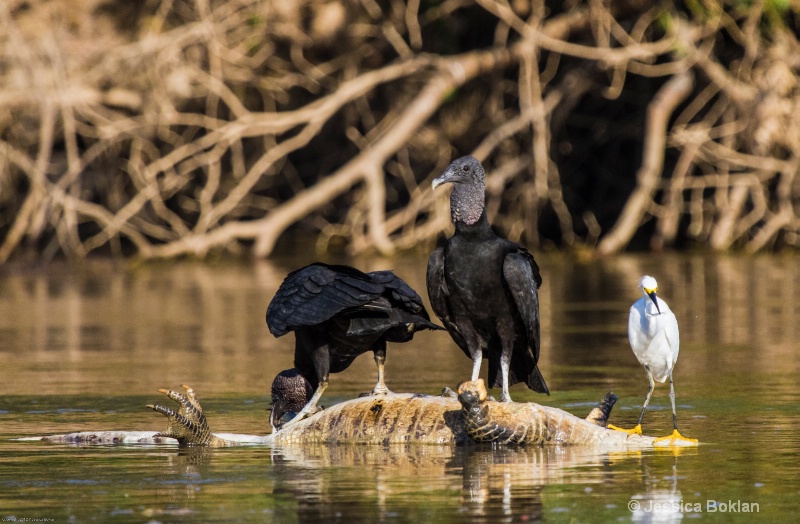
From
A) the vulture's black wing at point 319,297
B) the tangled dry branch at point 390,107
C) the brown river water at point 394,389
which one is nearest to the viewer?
the brown river water at point 394,389

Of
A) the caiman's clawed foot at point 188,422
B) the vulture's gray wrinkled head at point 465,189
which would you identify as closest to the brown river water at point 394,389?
the caiman's clawed foot at point 188,422

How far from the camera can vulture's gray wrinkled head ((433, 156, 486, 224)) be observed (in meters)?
7.75

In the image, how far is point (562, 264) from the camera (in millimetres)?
20641

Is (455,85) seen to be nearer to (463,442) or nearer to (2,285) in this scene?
(2,285)

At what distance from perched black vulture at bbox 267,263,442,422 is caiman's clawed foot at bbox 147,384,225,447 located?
0.55 m

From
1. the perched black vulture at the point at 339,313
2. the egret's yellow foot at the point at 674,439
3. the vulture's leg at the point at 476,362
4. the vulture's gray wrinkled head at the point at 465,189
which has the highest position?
the vulture's gray wrinkled head at the point at 465,189

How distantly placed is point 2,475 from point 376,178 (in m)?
15.0

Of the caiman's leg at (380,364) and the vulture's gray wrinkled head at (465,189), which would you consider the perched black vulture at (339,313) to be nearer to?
the caiman's leg at (380,364)

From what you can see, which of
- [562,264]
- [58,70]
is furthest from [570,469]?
[58,70]

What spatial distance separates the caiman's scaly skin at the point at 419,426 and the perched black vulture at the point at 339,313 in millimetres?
221

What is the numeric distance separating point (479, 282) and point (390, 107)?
16846mm

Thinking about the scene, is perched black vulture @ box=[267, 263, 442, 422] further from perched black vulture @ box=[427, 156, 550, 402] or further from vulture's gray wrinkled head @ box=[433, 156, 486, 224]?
vulture's gray wrinkled head @ box=[433, 156, 486, 224]

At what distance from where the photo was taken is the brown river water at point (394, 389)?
586cm

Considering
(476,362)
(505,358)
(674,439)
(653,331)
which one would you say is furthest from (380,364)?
(674,439)
